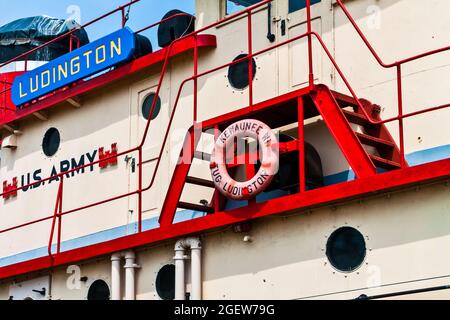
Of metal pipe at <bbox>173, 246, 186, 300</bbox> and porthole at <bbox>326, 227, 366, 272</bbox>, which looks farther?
metal pipe at <bbox>173, 246, 186, 300</bbox>

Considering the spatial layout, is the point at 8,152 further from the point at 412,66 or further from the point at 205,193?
the point at 412,66

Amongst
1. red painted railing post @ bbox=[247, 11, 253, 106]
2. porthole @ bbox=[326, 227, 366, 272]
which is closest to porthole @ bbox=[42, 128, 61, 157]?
red painted railing post @ bbox=[247, 11, 253, 106]

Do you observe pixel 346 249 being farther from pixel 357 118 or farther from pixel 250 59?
pixel 250 59

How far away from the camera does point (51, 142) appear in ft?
53.1

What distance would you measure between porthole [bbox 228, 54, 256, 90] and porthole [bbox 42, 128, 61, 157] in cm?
359

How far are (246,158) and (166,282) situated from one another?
1.96 metres

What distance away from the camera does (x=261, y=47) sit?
13430mm

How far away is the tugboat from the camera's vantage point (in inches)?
428

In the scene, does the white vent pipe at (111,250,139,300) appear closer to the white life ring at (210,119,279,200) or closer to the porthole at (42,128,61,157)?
the white life ring at (210,119,279,200)

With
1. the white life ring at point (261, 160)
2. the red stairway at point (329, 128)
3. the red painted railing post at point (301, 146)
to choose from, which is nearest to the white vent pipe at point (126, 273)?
the red stairway at point (329, 128)

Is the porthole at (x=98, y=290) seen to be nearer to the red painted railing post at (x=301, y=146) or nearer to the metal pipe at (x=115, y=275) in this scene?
the metal pipe at (x=115, y=275)

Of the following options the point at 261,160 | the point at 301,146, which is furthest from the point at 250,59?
the point at 301,146

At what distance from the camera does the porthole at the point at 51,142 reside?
52.7 ft

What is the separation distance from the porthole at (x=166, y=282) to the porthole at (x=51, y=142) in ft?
13.0
